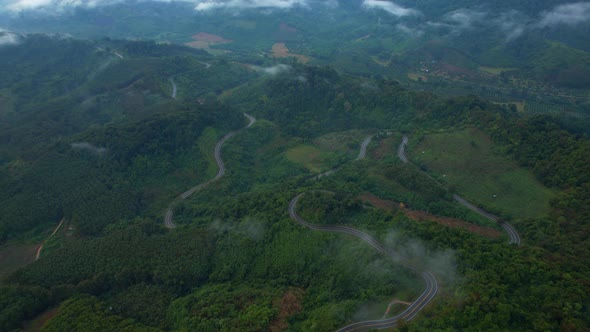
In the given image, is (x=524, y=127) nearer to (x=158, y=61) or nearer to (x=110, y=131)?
(x=110, y=131)

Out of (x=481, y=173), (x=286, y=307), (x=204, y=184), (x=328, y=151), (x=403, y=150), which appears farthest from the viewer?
(x=328, y=151)

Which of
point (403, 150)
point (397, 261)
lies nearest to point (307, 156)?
point (403, 150)

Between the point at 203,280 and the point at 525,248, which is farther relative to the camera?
the point at 203,280

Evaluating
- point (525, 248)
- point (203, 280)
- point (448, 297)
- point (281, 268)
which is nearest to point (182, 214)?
point (203, 280)

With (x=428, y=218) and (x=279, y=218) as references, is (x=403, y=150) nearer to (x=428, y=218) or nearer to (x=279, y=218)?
(x=428, y=218)

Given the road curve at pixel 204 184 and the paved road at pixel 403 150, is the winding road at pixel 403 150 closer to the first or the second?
the paved road at pixel 403 150

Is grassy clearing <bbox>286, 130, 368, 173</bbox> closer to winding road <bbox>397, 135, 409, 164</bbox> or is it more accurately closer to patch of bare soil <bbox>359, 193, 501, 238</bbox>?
winding road <bbox>397, 135, 409, 164</bbox>
